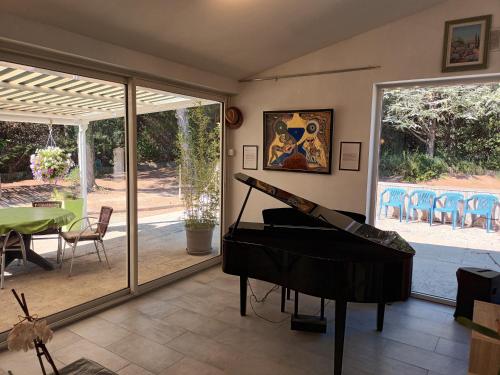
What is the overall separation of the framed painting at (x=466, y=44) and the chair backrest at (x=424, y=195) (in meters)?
1.31

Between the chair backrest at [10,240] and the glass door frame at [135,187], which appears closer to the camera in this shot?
the chair backrest at [10,240]

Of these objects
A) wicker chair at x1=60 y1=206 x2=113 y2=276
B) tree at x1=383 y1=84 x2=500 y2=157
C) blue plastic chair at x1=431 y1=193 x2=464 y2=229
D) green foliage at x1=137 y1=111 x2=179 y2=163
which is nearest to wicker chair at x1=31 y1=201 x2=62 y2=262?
wicker chair at x1=60 y1=206 x2=113 y2=276

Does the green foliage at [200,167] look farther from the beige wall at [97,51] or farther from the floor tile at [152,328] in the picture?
the floor tile at [152,328]

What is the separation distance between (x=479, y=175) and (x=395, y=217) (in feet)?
3.18

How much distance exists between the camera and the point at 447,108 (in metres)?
3.82

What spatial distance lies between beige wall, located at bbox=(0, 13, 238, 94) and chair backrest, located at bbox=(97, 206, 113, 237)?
1.63 m

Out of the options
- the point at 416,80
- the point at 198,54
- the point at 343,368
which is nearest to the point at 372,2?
the point at 416,80

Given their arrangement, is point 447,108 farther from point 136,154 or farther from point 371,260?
point 136,154

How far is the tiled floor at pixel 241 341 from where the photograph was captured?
2.66 m

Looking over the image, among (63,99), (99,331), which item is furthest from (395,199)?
(63,99)

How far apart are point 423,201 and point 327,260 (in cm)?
215

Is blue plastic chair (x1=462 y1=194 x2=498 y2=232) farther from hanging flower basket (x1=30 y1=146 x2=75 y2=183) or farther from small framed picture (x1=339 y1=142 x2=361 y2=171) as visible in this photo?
hanging flower basket (x1=30 y1=146 x2=75 y2=183)

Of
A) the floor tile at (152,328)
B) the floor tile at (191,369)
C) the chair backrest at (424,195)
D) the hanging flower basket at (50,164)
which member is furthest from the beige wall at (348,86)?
the floor tile at (191,369)

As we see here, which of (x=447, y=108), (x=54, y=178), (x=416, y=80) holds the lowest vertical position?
(x=54, y=178)
